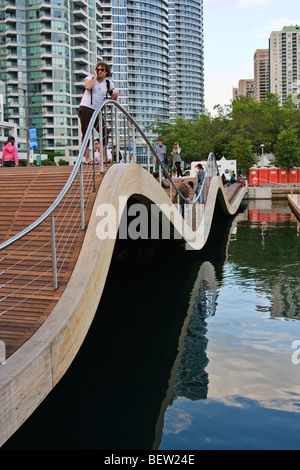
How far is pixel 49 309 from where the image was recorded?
5.18 meters

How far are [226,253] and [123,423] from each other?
1169cm

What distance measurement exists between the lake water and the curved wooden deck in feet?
2.75

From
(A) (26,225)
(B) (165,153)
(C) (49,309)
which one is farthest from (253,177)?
(C) (49,309)

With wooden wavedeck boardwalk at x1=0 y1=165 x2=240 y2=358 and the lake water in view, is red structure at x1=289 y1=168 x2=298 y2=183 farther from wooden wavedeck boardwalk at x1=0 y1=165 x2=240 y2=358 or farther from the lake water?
wooden wavedeck boardwalk at x1=0 y1=165 x2=240 y2=358

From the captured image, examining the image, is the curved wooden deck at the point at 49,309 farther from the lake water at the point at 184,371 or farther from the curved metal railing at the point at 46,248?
the lake water at the point at 184,371

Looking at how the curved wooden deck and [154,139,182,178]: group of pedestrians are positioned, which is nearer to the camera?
the curved wooden deck

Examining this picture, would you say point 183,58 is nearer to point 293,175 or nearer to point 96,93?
point 293,175

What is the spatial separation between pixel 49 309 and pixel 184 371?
2.34 meters

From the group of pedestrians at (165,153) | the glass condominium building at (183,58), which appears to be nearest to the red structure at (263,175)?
the group of pedestrians at (165,153)

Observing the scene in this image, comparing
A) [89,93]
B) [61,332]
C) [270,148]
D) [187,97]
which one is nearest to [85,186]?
[89,93]

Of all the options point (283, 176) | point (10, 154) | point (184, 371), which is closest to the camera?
point (184, 371)

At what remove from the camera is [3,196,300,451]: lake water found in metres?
4.93

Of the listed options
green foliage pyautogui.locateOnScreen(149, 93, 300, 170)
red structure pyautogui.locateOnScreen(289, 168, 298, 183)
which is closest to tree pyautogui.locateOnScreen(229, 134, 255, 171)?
green foliage pyautogui.locateOnScreen(149, 93, 300, 170)

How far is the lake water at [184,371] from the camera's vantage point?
493 cm
